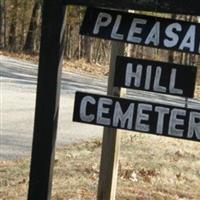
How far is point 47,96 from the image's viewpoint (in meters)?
4.72

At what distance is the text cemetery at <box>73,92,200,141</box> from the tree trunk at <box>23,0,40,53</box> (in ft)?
109

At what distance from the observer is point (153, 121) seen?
4.67 m

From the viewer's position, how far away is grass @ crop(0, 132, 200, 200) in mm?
6691

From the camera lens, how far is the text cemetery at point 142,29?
4648 mm

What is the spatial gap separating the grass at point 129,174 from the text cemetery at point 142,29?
2.26 m

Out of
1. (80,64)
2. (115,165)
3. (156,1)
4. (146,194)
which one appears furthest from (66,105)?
(80,64)

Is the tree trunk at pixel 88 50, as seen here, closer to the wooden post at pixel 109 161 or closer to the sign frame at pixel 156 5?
the wooden post at pixel 109 161

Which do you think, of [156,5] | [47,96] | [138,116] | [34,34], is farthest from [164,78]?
[34,34]

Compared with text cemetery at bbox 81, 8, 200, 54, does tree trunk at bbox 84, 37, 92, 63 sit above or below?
below

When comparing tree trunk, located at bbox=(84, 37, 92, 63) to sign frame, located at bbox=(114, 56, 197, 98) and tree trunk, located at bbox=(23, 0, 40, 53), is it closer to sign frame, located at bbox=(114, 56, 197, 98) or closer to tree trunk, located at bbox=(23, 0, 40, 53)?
tree trunk, located at bbox=(23, 0, 40, 53)

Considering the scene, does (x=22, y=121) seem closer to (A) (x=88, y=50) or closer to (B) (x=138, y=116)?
(B) (x=138, y=116)

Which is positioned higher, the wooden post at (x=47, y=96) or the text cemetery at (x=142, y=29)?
the text cemetery at (x=142, y=29)

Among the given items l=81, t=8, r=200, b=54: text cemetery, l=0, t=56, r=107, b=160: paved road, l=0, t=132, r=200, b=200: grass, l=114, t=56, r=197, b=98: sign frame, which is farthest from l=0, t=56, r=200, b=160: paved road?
l=81, t=8, r=200, b=54: text cemetery

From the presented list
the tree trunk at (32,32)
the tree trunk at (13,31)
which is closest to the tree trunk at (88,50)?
the tree trunk at (32,32)
